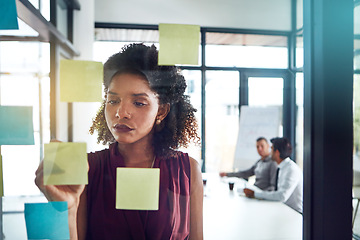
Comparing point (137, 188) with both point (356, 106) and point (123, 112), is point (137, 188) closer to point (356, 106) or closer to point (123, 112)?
point (123, 112)

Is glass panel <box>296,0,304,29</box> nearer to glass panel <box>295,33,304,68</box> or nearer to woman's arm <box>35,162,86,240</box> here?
glass panel <box>295,33,304,68</box>

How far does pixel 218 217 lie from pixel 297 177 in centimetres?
22

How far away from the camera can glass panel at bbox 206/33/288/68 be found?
1.88 ft

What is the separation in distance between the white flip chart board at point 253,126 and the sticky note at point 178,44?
26 centimetres

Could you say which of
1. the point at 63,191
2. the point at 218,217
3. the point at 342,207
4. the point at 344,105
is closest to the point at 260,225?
the point at 218,217

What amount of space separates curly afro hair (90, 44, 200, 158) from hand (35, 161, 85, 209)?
0.35ft

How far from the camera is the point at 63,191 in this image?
51 centimetres

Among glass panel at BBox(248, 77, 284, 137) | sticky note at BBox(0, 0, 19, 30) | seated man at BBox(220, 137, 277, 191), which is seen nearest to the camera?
sticky note at BBox(0, 0, 19, 30)

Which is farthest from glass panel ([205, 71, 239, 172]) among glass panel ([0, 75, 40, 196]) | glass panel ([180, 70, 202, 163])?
glass panel ([0, 75, 40, 196])

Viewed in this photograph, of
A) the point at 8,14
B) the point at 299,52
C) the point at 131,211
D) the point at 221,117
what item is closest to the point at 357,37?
the point at 299,52

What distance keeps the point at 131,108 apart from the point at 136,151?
0.09 meters

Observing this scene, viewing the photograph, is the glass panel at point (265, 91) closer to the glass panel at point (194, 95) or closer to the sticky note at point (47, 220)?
the glass panel at point (194, 95)

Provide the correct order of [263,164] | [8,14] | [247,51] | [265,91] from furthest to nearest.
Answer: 1. [263,164]
2. [265,91]
3. [247,51]
4. [8,14]

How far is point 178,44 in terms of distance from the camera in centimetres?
51
